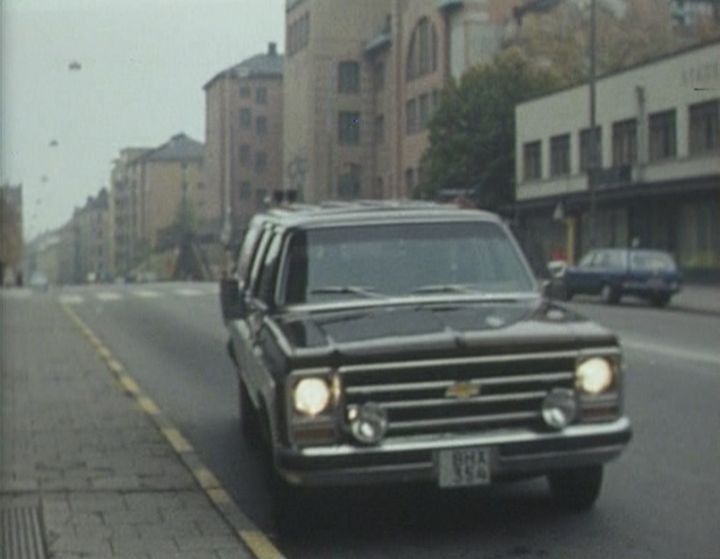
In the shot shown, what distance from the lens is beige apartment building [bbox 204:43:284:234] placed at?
18750mm

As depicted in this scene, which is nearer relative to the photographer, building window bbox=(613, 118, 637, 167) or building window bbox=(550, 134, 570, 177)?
building window bbox=(613, 118, 637, 167)

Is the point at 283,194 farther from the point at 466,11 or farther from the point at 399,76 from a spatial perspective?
the point at 466,11

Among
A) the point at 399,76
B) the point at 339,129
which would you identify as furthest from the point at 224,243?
the point at 399,76

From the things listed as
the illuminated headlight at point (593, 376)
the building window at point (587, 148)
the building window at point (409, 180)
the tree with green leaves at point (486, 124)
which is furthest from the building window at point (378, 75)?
the building window at point (587, 148)

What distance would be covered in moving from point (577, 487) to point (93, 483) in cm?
330

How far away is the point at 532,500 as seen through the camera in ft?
31.9

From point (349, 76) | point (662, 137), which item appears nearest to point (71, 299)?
point (662, 137)

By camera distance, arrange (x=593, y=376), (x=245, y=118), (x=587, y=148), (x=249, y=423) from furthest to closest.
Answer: (x=587, y=148) → (x=245, y=118) → (x=249, y=423) → (x=593, y=376)

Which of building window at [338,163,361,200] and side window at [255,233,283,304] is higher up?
building window at [338,163,361,200]

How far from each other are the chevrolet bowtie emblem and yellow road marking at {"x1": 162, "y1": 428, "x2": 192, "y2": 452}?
13.9 feet

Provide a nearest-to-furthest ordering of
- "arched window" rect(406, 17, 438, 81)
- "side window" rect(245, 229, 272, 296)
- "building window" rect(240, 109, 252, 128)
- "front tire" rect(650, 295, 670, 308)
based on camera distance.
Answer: "side window" rect(245, 229, 272, 296) < "building window" rect(240, 109, 252, 128) < "arched window" rect(406, 17, 438, 81) < "front tire" rect(650, 295, 670, 308)

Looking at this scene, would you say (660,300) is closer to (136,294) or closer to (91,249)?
(136,294)

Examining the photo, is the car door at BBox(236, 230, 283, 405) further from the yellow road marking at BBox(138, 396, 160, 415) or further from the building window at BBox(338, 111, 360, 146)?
the building window at BBox(338, 111, 360, 146)

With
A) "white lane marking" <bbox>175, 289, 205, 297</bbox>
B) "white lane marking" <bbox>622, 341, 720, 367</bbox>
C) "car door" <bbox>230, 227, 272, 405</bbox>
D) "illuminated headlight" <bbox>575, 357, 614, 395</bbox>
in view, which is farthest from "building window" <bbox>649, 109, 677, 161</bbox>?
"illuminated headlight" <bbox>575, 357, 614, 395</bbox>
